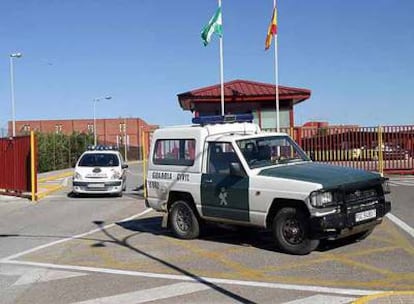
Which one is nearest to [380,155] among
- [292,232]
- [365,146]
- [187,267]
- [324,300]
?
[365,146]

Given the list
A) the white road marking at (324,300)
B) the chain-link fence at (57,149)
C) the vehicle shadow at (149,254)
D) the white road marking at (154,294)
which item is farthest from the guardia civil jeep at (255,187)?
the chain-link fence at (57,149)

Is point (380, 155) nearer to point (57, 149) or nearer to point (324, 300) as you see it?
point (324, 300)

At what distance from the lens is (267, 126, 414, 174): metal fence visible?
81.6 feet

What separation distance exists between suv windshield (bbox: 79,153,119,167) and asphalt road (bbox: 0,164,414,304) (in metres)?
8.04

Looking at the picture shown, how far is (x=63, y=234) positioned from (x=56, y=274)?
4.01 m

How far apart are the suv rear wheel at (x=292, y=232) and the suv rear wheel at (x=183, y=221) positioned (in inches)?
77.1

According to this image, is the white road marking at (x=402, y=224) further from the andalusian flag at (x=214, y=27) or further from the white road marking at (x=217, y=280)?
the andalusian flag at (x=214, y=27)

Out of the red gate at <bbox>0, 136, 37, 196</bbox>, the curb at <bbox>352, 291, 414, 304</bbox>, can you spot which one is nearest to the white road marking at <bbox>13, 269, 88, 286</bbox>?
the curb at <bbox>352, 291, 414, 304</bbox>

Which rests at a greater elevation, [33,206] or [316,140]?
[316,140]

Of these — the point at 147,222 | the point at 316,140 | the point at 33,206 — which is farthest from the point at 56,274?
the point at 316,140

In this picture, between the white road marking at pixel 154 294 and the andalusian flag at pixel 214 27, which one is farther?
the andalusian flag at pixel 214 27

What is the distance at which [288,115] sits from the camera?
25.8m

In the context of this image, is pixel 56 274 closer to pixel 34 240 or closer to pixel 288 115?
pixel 34 240

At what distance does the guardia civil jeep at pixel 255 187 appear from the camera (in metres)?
8.47
